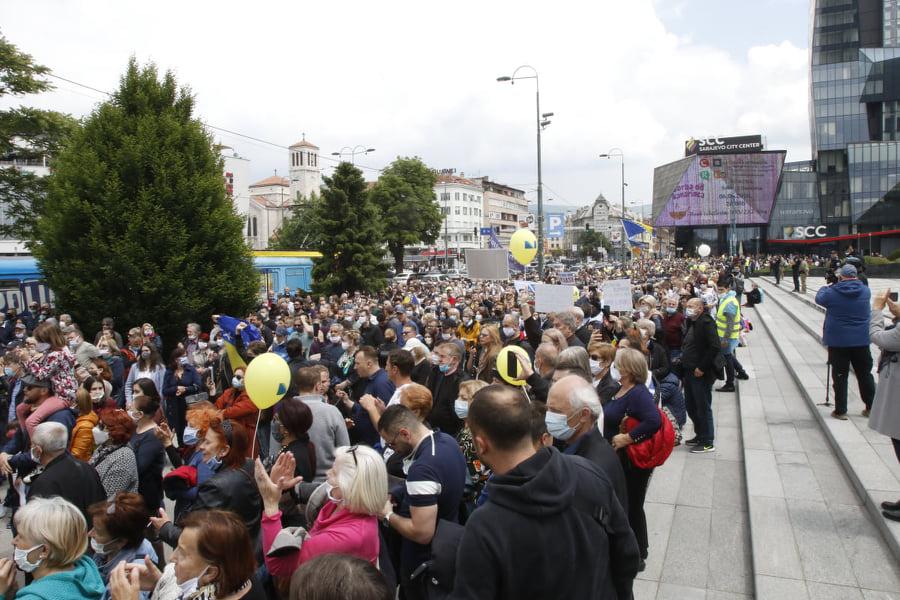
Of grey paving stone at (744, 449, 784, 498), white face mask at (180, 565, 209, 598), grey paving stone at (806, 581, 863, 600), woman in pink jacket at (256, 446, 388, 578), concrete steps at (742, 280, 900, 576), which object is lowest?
grey paving stone at (806, 581, 863, 600)

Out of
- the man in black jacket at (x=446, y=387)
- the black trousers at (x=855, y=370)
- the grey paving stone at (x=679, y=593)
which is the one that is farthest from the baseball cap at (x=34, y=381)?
the black trousers at (x=855, y=370)

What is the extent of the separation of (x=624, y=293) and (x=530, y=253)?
5647 mm

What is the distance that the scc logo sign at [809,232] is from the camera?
3616 inches

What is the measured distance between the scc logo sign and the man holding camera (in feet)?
327

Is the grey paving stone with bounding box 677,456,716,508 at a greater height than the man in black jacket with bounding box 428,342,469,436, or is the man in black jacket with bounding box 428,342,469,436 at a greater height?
the man in black jacket with bounding box 428,342,469,436

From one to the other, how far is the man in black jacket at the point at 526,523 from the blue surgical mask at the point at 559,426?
0.92m

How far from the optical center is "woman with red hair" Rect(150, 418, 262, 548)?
11.1ft

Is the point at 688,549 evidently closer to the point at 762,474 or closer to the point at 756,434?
the point at 762,474

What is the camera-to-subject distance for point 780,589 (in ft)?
13.3

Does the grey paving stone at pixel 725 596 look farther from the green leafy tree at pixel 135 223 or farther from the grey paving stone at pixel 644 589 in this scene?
the green leafy tree at pixel 135 223

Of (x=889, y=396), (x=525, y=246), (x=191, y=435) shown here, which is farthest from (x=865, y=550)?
(x=525, y=246)

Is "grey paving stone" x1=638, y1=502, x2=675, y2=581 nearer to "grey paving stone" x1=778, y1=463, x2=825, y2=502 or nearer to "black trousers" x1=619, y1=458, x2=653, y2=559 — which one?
"black trousers" x1=619, y1=458, x2=653, y2=559

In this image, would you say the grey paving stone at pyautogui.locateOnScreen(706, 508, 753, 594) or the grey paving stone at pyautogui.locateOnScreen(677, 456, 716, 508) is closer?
the grey paving stone at pyautogui.locateOnScreen(706, 508, 753, 594)

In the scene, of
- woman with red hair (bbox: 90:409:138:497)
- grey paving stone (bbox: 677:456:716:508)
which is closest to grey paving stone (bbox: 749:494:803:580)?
grey paving stone (bbox: 677:456:716:508)
